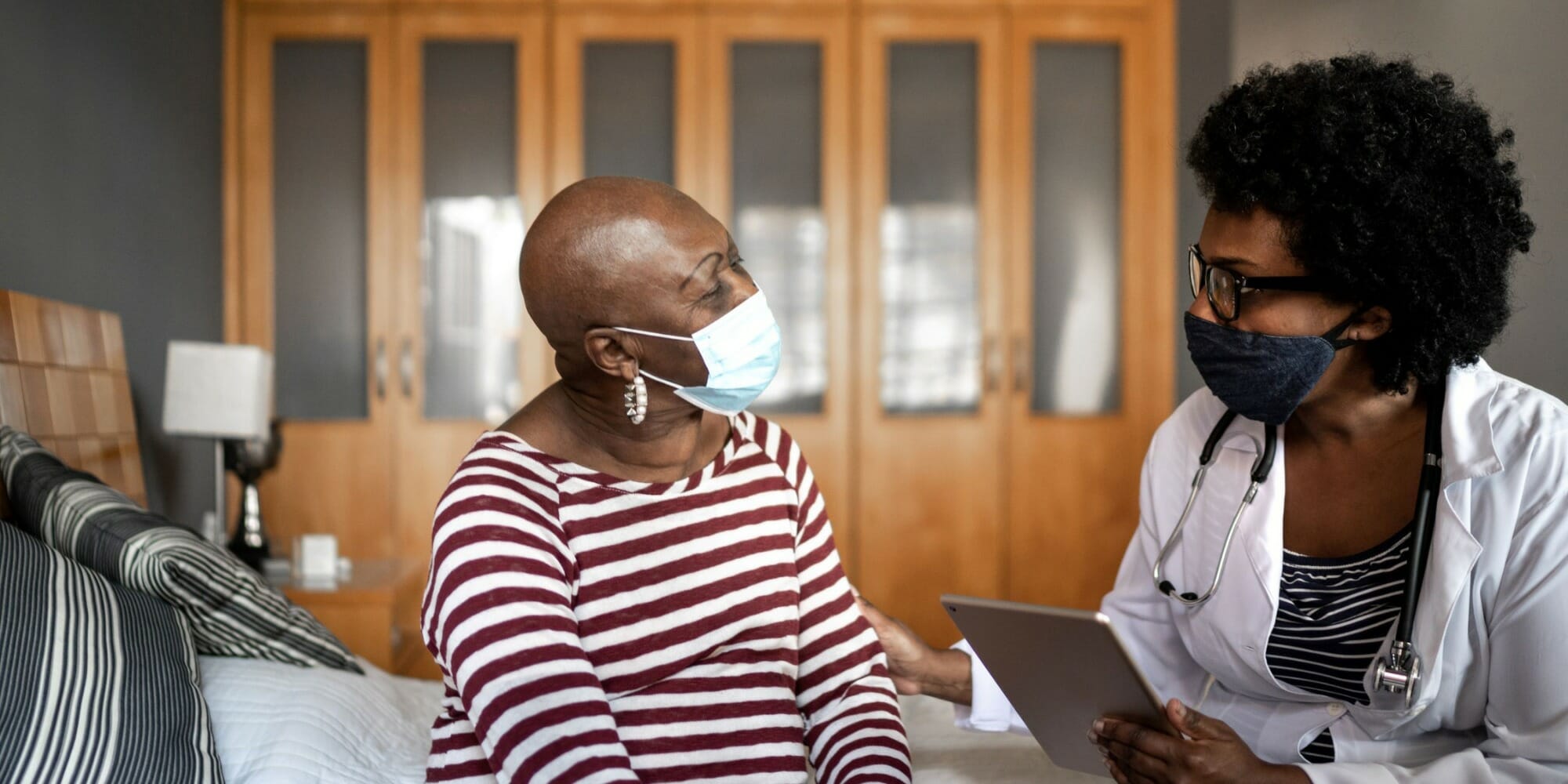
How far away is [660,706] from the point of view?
1226 mm

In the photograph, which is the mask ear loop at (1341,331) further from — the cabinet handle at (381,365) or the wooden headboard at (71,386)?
the cabinet handle at (381,365)

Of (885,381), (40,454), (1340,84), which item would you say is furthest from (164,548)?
(885,381)

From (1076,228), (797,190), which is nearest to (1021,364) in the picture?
(1076,228)

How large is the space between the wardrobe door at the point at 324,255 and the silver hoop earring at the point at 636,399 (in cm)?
288

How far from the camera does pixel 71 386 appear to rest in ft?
7.11

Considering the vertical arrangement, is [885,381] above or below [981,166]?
below

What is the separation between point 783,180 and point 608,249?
287 centimetres

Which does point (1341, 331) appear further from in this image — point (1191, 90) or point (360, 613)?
point (1191, 90)

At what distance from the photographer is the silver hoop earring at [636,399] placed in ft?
4.08

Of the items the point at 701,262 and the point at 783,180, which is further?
the point at 783,180

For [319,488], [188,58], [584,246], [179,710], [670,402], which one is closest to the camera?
[584,246]

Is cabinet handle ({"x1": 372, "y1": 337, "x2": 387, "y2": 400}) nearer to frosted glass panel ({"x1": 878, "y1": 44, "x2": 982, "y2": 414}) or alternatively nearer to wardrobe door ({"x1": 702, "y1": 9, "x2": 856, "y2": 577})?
wardrobe door ({"x1": 702, "y1": 9, "x2": 856, "y2": 577})

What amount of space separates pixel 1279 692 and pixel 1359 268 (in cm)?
54

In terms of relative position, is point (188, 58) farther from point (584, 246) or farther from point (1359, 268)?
point (1359, 268)
